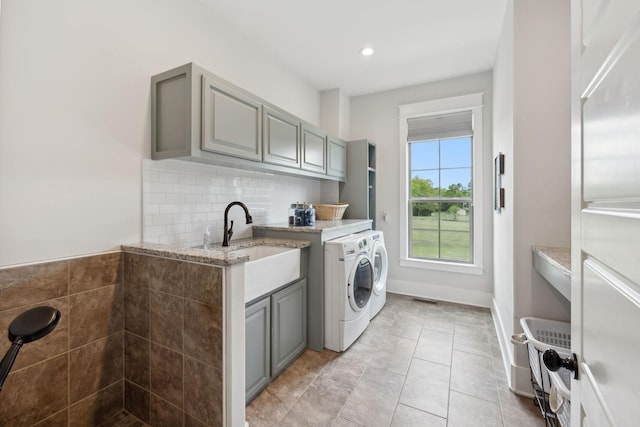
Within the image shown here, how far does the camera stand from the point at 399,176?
12.4 feet

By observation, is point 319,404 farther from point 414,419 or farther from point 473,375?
point 473,375

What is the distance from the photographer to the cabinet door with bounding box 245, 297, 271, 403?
173 centimetres

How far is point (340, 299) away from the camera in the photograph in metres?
2.33

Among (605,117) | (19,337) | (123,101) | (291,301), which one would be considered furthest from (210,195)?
(605,117)

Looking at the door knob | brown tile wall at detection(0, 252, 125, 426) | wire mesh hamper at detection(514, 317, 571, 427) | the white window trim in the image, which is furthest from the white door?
the white window trim

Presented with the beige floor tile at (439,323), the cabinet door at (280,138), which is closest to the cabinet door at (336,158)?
the cabinet door at (280,138)

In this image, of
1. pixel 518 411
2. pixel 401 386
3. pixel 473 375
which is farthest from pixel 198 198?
pixel 518 411

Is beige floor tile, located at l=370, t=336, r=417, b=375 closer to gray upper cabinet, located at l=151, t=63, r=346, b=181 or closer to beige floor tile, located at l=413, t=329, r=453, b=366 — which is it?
beige floor tile, located at l=413, t=329, r=453, b=366

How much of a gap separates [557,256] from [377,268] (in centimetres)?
178

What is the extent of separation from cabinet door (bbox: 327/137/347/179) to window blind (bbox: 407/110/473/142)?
3.00 feet

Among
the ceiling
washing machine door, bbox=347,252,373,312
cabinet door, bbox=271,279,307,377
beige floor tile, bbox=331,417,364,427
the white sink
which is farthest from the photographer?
washing machine door, bbox=347,252,373,312

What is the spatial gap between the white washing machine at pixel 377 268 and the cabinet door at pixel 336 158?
0.84 meters

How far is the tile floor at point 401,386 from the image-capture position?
1636mm

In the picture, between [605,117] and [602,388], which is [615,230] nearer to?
[605,117]
